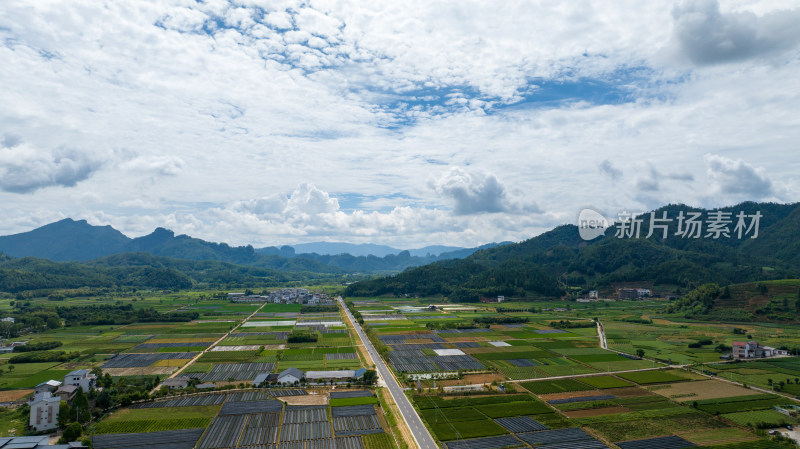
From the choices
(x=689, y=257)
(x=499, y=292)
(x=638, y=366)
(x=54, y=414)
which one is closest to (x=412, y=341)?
(x=638, y=366)

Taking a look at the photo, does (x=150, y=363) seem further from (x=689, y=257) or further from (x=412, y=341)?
(x=689, y=257)

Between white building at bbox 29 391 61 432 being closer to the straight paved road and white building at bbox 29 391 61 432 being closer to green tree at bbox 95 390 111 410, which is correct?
green tree at bbox 95 390 111 410

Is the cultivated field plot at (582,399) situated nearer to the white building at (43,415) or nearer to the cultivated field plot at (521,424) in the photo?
the cultivated field plot at (521,424)

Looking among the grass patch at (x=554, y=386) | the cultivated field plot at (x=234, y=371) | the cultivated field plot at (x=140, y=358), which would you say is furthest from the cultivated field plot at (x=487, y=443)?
the cultivated field plot at (x=140, y=358)

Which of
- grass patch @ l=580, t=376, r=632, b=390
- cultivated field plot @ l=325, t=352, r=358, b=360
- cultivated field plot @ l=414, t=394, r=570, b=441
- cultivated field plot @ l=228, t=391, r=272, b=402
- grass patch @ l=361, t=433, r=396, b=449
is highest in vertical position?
grass patch @ l=580, t=376, r=632, b=390

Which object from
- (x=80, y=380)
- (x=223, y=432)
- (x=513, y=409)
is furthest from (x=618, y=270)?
(x=80, y=380)

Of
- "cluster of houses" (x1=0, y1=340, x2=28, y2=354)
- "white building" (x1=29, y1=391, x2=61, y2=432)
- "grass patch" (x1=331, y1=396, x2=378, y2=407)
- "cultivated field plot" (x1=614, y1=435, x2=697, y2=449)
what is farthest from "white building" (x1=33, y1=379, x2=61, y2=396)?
"cultivated field plot" (x1=614, y1=435, x2=697, y2=449)

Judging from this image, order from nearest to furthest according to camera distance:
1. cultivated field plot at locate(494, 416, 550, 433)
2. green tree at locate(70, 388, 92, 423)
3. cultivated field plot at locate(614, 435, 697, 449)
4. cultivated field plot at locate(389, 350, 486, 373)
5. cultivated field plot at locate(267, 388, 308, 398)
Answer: cultivated field plot at locate(614, 435, 697, 449) < cultivated field plot at locate(494, 416, 550, 433) < green tree at locate(70, 388, 92, 423) < cultivated field plot at locate(267, 388, 308, 398) < cultivated field plot at locate(389, 350, 486, 373)
